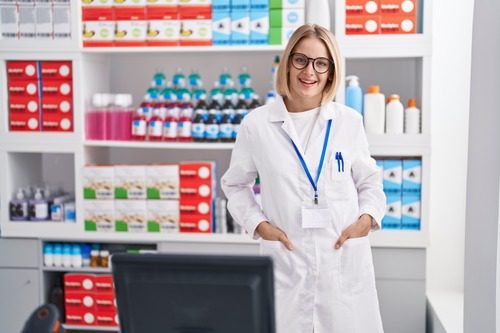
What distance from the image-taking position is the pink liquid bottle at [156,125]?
3.85 metres

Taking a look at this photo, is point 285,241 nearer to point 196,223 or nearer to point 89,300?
point 196,223

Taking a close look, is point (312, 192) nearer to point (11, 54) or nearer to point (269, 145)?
point (269, 145)

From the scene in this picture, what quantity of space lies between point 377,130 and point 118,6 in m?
1.62

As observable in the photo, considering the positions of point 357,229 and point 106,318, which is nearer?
point 357,229

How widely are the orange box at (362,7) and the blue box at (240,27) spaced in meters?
0.56

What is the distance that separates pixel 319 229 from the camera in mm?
2352

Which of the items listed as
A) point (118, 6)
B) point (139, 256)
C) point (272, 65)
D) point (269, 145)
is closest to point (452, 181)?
point (272, 65)

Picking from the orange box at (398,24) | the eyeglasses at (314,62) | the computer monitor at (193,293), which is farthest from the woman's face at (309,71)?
the orange box at (398,24)

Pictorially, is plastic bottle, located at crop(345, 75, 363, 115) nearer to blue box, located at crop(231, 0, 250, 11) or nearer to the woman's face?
blue box, located at crop(231, 0, 250, 11)

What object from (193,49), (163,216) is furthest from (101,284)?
(193,49)

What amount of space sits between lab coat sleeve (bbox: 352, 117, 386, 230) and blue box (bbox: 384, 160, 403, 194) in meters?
1.23

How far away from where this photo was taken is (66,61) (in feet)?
12.8

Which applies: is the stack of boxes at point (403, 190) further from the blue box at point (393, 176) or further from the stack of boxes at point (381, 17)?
the stack of boxes at point (381, 17)

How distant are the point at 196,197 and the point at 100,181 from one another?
58 centimetres
